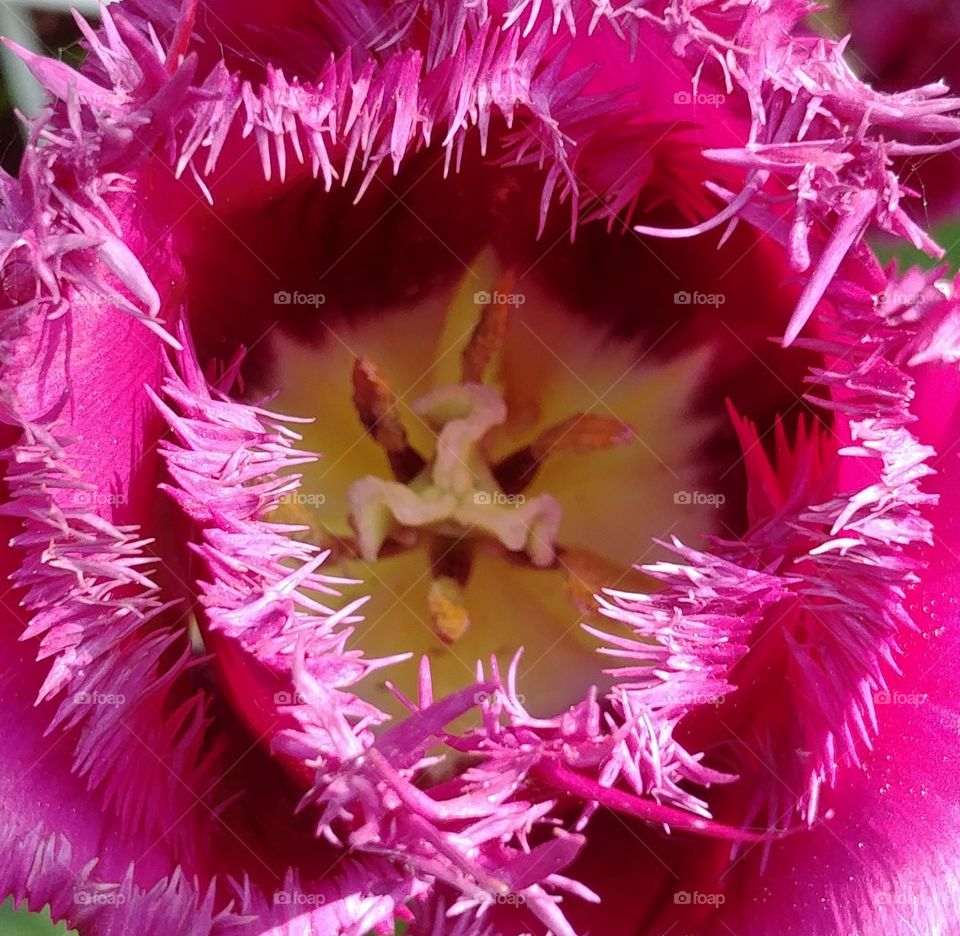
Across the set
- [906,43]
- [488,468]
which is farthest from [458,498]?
[906,43]

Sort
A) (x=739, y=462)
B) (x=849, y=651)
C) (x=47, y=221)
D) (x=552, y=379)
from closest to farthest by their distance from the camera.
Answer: (x=47, y=221)
(x=849, y=651)
(x=739, y=462)
(x=552, y=379)

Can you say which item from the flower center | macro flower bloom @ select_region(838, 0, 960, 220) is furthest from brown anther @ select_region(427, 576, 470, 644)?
macro flower bloom @ select_region(838, 0, 960, 220)

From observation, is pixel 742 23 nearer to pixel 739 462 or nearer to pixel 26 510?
pixel 739 462

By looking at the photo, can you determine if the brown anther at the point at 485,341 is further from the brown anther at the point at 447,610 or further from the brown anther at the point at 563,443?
the brown anther at the point at 447,610

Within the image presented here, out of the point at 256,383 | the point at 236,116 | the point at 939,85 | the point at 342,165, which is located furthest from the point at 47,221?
the point at 939,85

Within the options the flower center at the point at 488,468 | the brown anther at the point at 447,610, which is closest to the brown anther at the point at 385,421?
the flower center at the point at 488,468

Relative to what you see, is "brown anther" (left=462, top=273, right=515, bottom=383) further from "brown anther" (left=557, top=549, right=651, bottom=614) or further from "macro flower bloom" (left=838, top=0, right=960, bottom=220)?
"macro flower bloom" (left=838, top=0, right=960, bottom=220)
